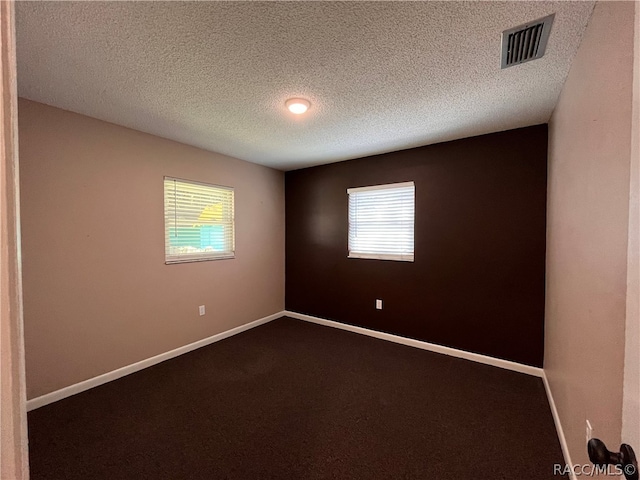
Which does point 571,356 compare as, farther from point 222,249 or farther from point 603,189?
point 222,249

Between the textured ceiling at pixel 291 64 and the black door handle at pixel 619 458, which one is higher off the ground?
the textured ceiling at pixel 291 64

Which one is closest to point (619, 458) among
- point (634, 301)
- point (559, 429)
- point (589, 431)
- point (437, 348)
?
point (634, 301)

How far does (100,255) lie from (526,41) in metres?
3.50

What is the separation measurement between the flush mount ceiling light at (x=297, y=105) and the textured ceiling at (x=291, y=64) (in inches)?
2.8

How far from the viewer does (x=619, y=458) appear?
0.58m

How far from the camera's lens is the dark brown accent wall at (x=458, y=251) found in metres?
2.68

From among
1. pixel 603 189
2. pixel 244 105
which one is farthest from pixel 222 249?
pixel 603 189

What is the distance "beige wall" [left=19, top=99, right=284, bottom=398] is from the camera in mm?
2188

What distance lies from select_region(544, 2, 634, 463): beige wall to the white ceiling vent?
0.18 meters

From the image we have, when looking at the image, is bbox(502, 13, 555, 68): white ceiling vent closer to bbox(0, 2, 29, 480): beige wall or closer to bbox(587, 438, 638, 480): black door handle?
bbox(587, 438, 638, 480): black door handle

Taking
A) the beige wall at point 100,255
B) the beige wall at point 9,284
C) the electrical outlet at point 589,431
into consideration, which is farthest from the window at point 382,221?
the beige wall at point 9,284

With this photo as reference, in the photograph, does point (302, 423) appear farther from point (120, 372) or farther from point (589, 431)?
point (120, 372)

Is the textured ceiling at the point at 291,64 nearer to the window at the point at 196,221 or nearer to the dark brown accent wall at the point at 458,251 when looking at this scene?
the dark brown accent wall at the point at 458,251

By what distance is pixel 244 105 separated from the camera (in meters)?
2.20
